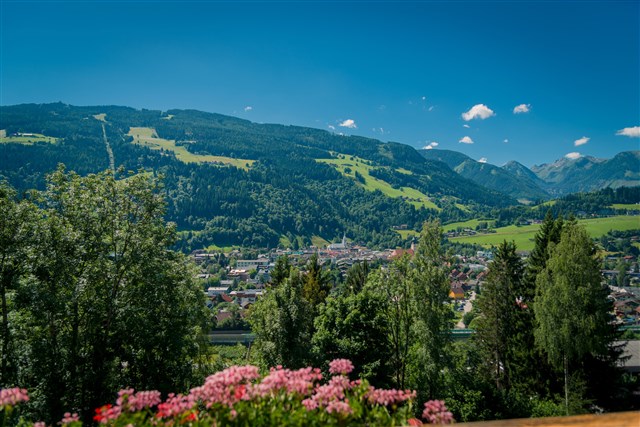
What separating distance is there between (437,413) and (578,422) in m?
0.85

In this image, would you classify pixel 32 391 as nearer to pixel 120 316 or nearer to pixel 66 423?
pixel 120 316

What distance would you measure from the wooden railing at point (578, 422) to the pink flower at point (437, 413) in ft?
0.81

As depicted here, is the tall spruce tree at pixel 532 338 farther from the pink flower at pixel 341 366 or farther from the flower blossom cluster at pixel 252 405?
the flower blossom cluster at pixel 252 405

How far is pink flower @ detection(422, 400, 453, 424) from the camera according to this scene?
8.02 ft

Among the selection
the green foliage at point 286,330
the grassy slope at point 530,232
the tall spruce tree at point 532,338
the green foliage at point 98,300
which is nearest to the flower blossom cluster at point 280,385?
the green foliage at point 98,300

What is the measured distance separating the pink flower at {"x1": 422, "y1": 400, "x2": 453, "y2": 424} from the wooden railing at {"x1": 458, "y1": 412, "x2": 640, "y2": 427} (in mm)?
246

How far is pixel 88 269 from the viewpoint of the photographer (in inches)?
386

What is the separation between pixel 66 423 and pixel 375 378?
1503cm

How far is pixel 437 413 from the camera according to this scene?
252cm

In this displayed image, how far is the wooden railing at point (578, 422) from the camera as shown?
2.18 metres

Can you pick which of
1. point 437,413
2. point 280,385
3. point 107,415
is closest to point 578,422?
point 437,413

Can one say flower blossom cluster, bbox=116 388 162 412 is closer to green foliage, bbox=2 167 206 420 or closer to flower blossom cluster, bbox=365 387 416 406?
flower blossom cluster, bbox=365 387 416 406

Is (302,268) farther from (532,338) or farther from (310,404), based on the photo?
(310,404)

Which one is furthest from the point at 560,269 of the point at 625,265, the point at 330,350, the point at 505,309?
the point at 625,265
